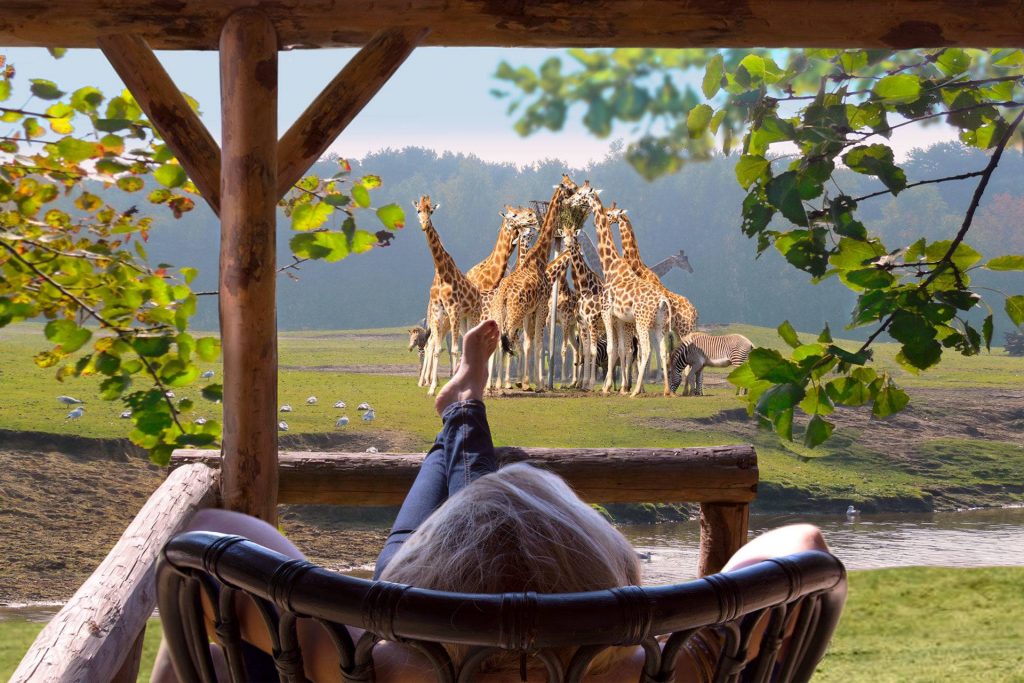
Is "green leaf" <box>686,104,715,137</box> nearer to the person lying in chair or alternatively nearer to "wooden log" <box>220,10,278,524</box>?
"wooden log" <box>220,10,278,524</box>

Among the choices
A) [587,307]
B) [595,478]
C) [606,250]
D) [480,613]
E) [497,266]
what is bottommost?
[595,478]

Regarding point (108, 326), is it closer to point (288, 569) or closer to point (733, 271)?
point (288, 569)

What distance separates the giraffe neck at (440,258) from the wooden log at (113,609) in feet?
11.5

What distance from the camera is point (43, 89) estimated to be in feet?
6.56

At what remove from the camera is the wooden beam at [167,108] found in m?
1.61

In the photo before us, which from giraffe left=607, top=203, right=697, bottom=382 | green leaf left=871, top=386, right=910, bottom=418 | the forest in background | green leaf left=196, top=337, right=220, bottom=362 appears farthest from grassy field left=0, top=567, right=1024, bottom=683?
the forest in background

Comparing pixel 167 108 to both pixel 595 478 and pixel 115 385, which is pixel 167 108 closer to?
pixel 115 385

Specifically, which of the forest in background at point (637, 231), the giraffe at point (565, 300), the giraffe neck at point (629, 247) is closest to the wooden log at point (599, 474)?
the giraffe at point (565, 300)

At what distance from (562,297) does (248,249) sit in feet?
13.7

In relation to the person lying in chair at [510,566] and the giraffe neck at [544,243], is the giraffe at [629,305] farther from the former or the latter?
the person lying in chair at [510,566]

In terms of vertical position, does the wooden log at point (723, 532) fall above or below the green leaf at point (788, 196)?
below

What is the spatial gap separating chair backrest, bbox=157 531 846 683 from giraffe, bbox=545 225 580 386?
4411 millimetres

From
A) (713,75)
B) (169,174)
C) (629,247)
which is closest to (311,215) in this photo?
(169,174)

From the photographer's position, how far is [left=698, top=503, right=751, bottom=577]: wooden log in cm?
184
